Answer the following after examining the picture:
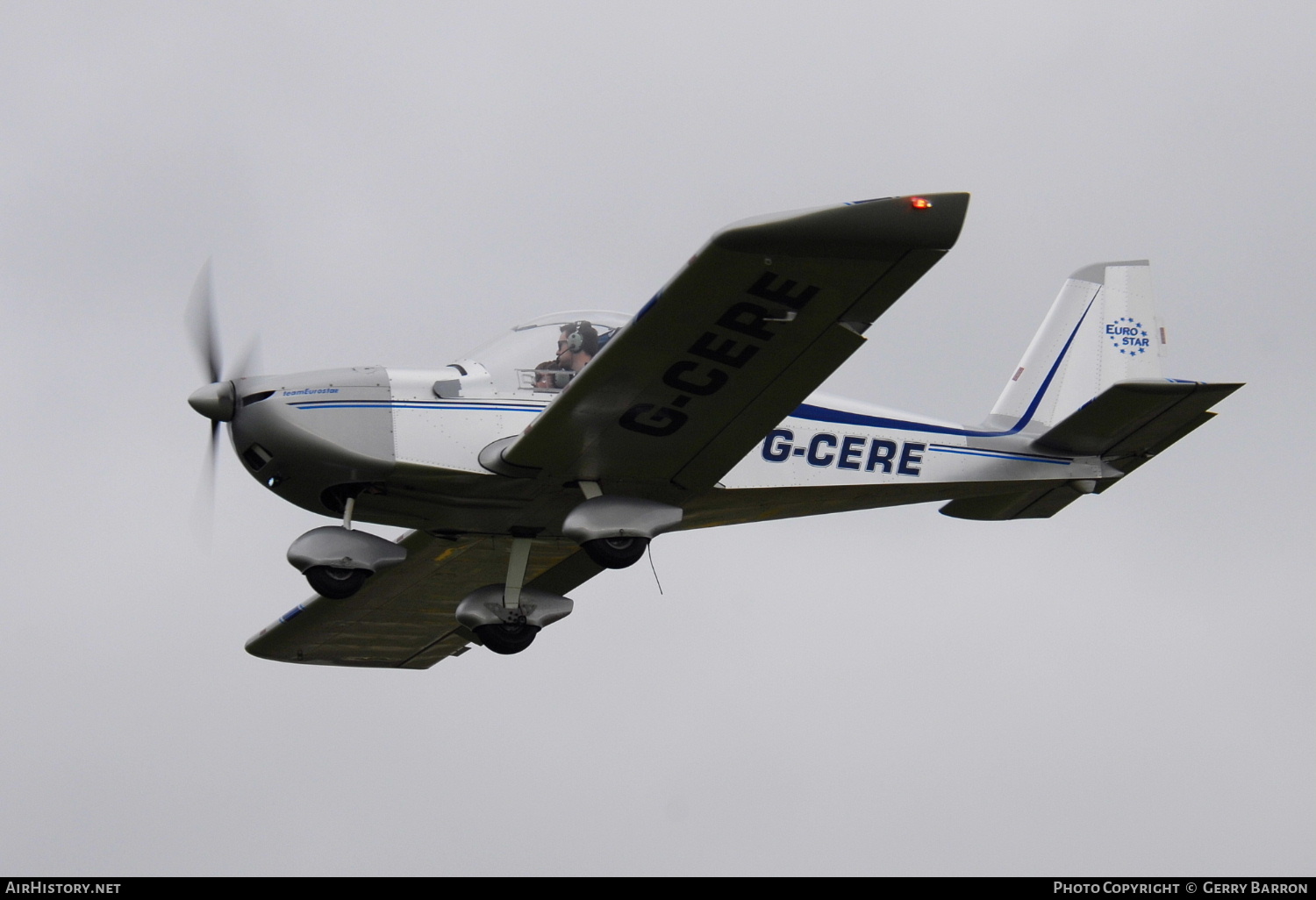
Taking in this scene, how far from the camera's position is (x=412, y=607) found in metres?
15.7

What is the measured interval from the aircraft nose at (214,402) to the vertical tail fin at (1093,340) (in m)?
7.28

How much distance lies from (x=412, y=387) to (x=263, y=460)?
1.22 meters

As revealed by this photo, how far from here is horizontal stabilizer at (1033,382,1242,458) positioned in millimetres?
12781

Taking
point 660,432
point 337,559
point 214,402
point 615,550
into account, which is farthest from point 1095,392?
point 214,402

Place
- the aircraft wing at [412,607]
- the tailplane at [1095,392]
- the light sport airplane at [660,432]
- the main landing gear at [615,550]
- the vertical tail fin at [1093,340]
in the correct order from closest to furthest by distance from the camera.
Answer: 1. the light sport airplane at [660,432]
2. the main landing gear at [615,550]
3. the tailplane at [1095,392]
4. the aircraft wing at [412,607]
5. the vertical tail fin at [1093,340]

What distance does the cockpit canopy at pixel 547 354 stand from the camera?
12195 mm

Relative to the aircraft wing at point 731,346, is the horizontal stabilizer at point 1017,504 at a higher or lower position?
lower

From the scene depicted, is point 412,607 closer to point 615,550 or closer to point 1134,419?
point 615,550

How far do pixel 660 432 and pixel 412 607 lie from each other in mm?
4980

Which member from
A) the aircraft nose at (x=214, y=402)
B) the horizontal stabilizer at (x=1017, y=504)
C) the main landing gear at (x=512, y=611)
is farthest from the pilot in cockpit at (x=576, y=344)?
the horizontal stabilizer at (x=1017, y=504)

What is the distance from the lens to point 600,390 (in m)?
11.2

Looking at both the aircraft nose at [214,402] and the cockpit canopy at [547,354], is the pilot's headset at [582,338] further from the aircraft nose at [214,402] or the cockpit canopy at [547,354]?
the aircraft nose at [214,402]

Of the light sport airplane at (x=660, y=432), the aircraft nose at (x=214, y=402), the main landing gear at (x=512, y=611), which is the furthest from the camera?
the main landing gear at (x=512, y=611)

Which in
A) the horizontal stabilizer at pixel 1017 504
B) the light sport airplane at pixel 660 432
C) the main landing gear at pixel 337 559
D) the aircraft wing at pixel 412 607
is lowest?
the aircraft wing at pixel 412 607
